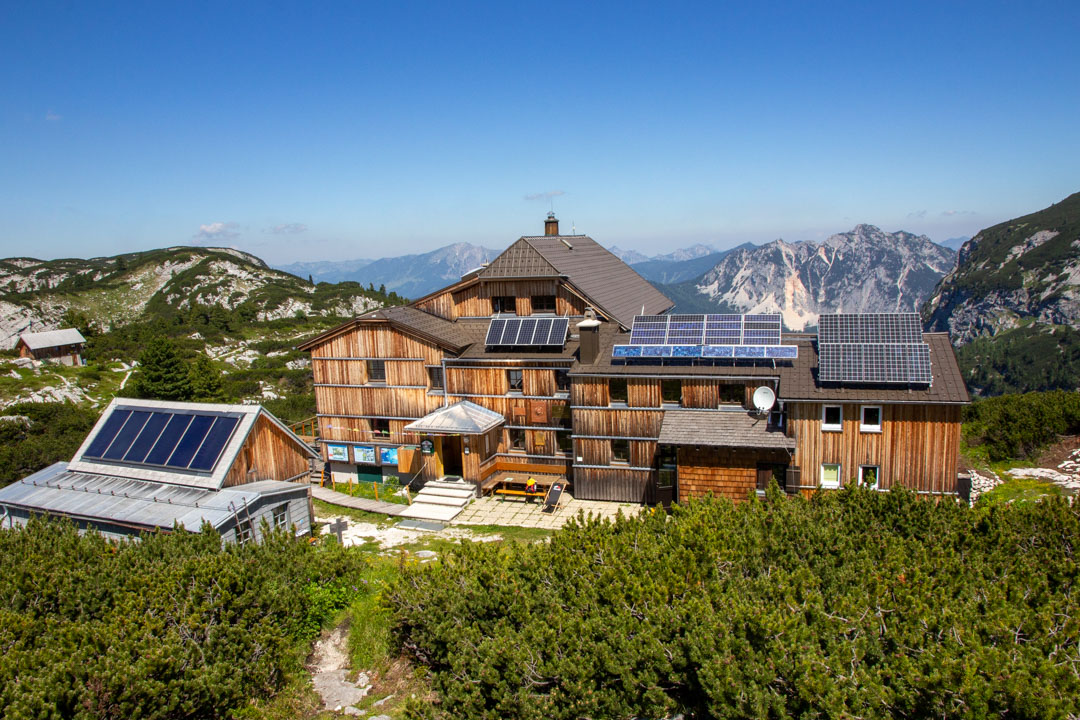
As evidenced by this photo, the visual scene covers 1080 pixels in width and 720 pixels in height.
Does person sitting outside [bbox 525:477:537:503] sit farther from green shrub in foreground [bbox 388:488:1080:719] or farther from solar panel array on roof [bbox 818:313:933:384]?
green shrub in foreground [bbox 388:488:1080:719]

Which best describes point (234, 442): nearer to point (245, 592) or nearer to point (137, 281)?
point (245, 592)

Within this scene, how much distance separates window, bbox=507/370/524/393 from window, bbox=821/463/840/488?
13170 mm

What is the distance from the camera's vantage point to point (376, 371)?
31547mm

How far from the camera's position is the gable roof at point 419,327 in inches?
1190

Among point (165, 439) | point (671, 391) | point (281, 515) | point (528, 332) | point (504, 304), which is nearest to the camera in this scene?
point (281, 515)

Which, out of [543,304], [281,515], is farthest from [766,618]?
[543,304]

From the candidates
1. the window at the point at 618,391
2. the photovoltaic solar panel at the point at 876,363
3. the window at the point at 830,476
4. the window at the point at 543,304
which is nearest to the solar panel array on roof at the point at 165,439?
the window at the point at 618,391

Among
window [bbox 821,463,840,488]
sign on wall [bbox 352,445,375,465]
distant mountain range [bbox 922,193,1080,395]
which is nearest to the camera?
window [bbox 821,463,840,488]

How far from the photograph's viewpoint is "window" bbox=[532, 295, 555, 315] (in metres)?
33.4

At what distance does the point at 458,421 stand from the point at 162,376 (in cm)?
3403

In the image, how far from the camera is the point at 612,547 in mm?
13672

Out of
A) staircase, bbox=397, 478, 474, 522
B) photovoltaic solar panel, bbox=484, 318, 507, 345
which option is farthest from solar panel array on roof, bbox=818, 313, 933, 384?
staircase, bbox=397, 478, 474, 522

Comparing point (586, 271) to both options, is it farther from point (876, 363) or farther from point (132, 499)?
point (132, 499)

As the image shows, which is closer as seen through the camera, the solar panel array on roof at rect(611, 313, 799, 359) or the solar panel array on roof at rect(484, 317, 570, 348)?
the solar panel array on roof at rect(611, 313, 799, 359)
